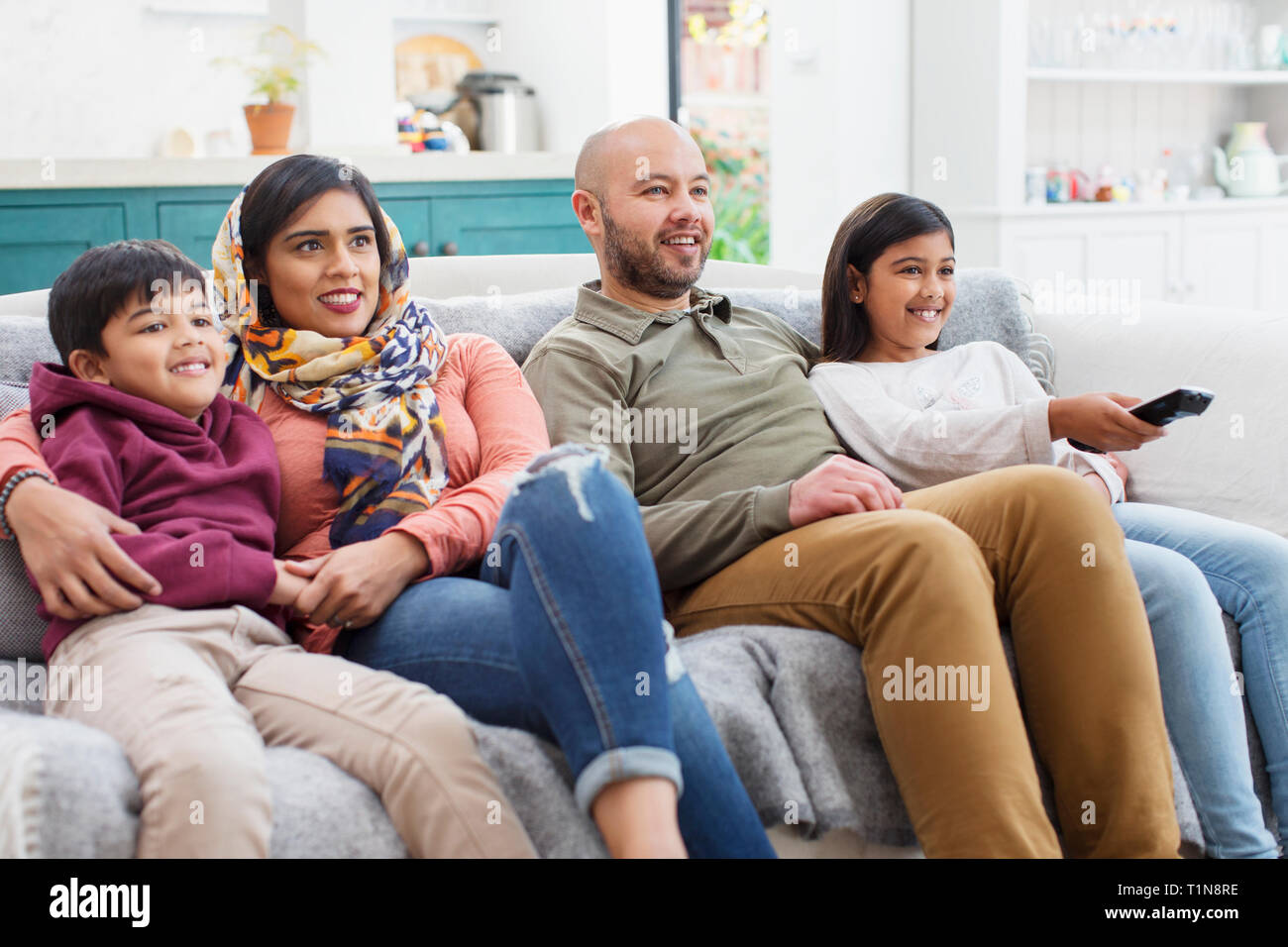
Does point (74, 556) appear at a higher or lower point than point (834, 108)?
lower

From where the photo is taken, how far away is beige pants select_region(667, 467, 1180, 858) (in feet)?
3.75

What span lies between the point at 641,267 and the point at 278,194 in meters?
0.52

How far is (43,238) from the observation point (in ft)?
10.2

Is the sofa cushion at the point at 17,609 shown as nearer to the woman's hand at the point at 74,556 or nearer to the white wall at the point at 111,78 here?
the woman's hand at the point at 74,556

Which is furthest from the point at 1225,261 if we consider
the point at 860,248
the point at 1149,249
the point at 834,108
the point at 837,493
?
the point at 837,493

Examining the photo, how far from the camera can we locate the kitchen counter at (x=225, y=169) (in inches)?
120

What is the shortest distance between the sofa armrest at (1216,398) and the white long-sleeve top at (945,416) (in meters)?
0.13

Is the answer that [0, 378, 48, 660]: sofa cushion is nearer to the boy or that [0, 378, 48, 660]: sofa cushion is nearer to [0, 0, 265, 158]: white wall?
the boy

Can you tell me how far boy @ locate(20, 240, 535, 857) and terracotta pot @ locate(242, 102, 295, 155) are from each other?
8.23ft

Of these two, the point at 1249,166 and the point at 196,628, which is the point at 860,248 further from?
the point at 1249,166

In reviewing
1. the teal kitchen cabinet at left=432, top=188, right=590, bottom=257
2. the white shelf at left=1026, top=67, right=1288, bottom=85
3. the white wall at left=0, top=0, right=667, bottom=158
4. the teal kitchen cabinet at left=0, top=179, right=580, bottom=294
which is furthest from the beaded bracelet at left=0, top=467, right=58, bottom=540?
the white shelf at left=1026, top=67, right=1288, bottom=85

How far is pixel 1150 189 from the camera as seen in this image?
4117 mm
